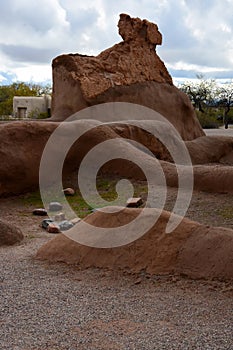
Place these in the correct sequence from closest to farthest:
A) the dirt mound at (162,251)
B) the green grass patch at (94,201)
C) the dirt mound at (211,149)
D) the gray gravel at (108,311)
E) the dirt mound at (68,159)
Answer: the gray gravel at (108,311) < the dirt mound at (162,251) < the green grass patch at (94,201) < the dirt mound at (68,159) < the dirt mound at (211,149)

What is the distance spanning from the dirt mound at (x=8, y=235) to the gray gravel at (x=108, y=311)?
110cm

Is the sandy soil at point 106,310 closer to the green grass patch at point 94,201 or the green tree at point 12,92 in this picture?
the green grass patch at point 94,201

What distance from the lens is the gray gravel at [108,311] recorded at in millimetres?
3672

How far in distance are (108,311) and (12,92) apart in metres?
39.7

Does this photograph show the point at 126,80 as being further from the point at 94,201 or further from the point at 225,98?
the point at 225,98

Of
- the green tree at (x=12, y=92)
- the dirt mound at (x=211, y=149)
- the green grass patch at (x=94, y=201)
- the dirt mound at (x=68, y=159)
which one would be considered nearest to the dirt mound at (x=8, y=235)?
the green grass patch at (x=94, y=201)

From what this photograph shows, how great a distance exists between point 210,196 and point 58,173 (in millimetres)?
2866

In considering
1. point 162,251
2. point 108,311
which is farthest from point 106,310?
point 162,251

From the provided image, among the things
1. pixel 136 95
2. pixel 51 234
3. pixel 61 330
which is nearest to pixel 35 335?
pixel 61 330

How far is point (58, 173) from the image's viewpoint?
10.1 metres

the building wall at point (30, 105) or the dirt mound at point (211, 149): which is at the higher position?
the building wall at point (30, 105)

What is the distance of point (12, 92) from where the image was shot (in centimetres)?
4238

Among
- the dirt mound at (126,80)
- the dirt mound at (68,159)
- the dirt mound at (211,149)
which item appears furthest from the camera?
the dirt mound at (211,149)

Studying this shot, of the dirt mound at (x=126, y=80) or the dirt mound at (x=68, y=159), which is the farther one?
the dirt mound at (x=126, y=80)
